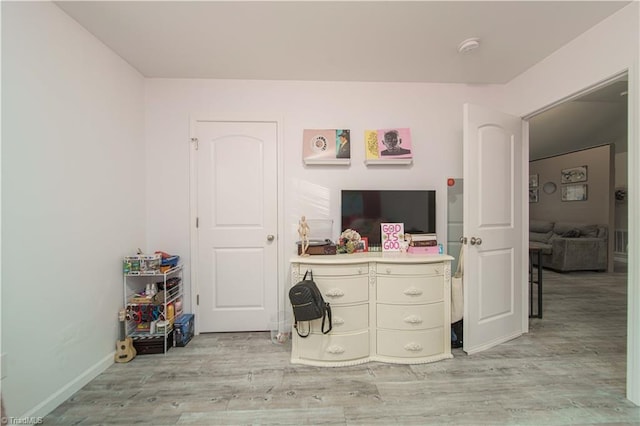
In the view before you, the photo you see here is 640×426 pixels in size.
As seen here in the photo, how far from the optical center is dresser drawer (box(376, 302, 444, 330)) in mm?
1940

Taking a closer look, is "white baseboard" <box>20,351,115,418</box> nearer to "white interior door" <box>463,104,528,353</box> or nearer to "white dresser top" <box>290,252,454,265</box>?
"white dresser top" <box>290,252,454,265</box>

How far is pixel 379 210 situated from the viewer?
233 cm

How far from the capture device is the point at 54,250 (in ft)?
4.98

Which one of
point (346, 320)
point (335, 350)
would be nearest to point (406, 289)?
point (346, 320)

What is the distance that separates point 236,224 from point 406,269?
5.22 feet

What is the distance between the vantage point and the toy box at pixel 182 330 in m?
2.18

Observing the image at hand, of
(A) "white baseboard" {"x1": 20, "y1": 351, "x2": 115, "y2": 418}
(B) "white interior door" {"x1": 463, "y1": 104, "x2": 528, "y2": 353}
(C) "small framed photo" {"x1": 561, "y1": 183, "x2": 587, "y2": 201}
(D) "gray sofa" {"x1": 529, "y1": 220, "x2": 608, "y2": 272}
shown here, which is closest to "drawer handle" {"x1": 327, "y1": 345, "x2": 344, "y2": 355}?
(B) "white interior door" {"x1": 463, "y1": 104, "x2": 528, "y2": 353}

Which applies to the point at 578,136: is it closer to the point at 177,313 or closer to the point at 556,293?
the point at 556,293

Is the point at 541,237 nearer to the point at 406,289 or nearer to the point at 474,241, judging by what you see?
the point at 474,241

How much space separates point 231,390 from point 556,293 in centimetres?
428

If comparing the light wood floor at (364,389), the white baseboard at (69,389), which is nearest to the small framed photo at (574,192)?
the light wood floor at (364,389)

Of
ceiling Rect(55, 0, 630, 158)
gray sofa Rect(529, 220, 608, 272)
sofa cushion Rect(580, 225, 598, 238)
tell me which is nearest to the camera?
ceiling Rect(55, 0, 630, 158)

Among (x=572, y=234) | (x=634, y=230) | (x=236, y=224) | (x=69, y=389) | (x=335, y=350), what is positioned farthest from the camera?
(x=572, y=234)

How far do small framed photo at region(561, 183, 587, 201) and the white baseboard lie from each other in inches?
315
